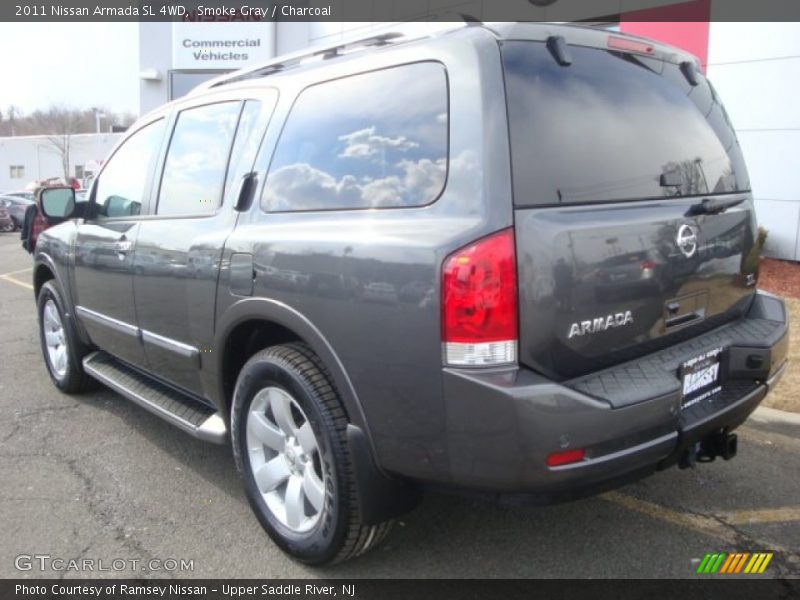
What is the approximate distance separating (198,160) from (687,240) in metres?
2.41

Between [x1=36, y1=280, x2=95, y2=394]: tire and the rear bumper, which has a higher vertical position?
the rear bumper

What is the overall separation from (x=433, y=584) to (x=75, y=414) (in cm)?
315

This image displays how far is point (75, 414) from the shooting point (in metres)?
4.71

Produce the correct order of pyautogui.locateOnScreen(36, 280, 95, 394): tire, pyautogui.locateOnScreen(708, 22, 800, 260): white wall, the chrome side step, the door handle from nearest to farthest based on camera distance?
the chrome side step
the door handle
pyautogui.locateOnScreen(36, 280, 95, 394): tire
pyautogui.locateOnScreen(708, 22, 800, 260): white wall

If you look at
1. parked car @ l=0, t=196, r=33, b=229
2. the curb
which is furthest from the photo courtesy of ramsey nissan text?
parked car @ l=0, t=196, r=33, b=229

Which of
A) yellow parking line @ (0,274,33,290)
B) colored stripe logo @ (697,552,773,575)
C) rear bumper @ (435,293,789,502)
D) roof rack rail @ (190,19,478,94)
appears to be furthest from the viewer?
yellow parking line @ (0,274,33,290)

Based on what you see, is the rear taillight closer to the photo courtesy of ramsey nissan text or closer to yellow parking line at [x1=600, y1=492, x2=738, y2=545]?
the photo courtesy of ramsey nissan text

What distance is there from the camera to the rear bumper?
2084mm

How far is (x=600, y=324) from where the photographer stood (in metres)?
2.30

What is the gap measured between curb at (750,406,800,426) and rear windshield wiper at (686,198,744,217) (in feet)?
7.30

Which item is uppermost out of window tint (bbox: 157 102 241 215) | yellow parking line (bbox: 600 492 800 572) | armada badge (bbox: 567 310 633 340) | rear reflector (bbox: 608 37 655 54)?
rear reflector (bbox: 608 37 655 54)

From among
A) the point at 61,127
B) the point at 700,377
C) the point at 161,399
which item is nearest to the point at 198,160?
the point at 161,399

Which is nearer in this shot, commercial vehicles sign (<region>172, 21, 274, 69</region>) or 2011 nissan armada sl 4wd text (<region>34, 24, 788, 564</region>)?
2011 nissan armada sl 4wd text (<region>34, 24, 788, 564</region>)

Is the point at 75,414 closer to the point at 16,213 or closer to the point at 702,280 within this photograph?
the point at 702,280
